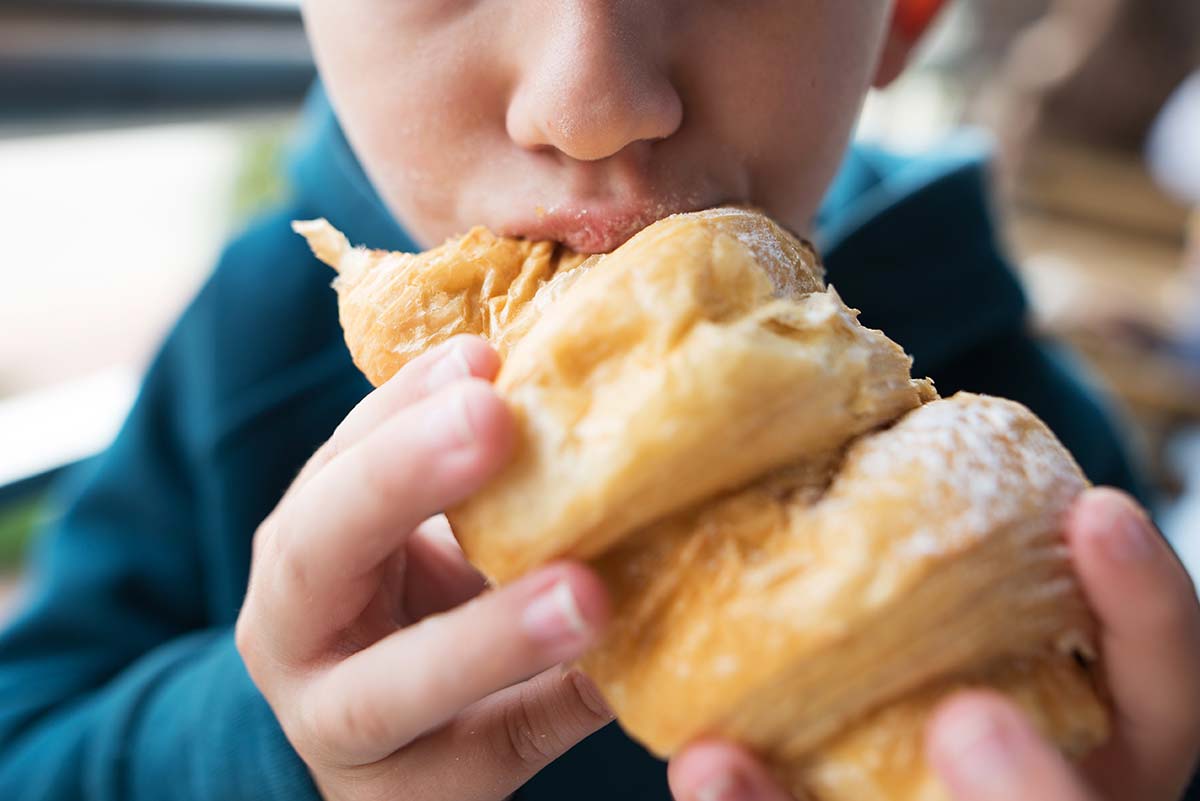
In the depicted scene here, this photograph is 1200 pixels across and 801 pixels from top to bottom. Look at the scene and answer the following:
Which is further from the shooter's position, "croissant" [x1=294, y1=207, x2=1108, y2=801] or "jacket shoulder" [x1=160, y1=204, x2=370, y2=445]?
"jacket shoulder" [x1=160, y1=204, x2=370, y2=445]

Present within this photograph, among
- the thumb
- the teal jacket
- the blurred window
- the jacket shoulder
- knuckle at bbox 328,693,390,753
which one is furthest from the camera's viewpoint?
the blurred window

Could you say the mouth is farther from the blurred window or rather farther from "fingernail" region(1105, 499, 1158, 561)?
the blurred window

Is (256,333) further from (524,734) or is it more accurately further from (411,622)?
(524,734)

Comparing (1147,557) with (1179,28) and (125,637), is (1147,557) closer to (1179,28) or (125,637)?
(125,637)

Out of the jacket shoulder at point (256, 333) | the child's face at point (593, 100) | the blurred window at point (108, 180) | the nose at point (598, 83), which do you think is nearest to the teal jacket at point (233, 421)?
the jacket shoulder at point (256, 333)

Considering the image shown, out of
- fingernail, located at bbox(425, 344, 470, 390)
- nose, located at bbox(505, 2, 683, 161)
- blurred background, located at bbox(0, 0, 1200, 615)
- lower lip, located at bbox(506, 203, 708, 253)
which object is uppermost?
nose, located at bbox(505, 2, 683, 161)

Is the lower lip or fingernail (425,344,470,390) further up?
fingernail (425,344,470,390)

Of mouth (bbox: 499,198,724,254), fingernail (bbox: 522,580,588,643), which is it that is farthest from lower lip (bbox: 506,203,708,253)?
fingernail (bbox: 522,580,588,643)
